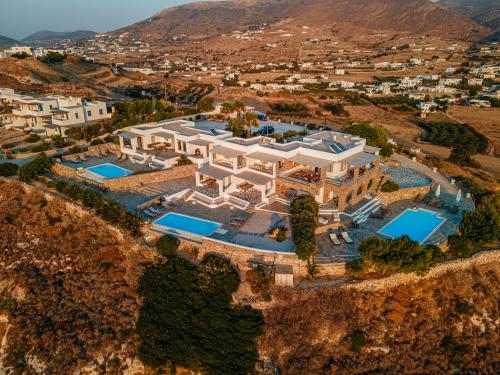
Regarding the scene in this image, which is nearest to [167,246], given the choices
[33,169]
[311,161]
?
[311,161]

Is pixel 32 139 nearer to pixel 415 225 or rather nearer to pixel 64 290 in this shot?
pixel 64 290

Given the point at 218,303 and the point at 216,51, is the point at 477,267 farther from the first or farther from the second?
the point at 216,51

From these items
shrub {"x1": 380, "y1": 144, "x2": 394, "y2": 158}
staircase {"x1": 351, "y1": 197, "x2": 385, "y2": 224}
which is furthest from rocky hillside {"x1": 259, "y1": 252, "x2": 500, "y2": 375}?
shrub {"x1": 380, "y1": 144, "x2": 394, "y2": 158}

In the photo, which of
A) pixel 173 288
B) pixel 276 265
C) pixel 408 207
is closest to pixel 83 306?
pixel 173 288

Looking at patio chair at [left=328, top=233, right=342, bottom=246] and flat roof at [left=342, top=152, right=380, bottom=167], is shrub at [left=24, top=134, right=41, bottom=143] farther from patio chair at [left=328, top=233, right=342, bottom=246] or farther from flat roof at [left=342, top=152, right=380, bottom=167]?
patio chair at [left=328, top=233, right=342, bottom=246]

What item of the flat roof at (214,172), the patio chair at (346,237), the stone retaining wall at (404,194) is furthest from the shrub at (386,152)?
the flat roof at (214,172)

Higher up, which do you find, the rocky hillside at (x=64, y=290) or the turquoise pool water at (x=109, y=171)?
the turquoise pool water at (x=109, y=171)

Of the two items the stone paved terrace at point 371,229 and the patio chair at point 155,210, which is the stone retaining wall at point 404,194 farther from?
the patio chair at point 155,210
